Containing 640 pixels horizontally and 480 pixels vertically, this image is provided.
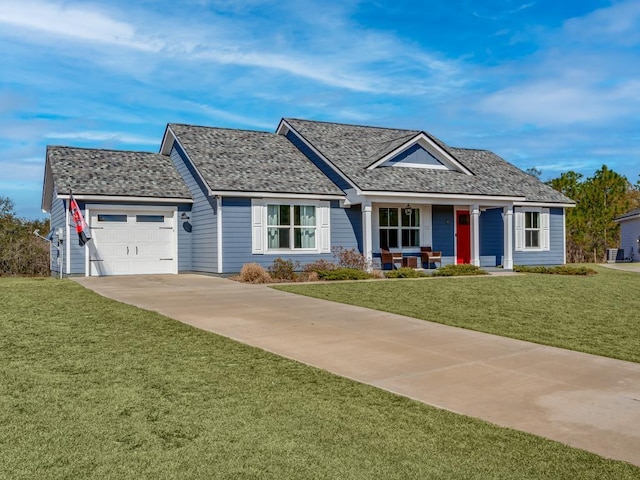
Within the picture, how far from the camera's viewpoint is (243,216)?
19922mm

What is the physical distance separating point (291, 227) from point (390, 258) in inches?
A: 150

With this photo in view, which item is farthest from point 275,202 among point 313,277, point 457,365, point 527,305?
point 457,365

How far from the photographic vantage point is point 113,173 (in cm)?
2162

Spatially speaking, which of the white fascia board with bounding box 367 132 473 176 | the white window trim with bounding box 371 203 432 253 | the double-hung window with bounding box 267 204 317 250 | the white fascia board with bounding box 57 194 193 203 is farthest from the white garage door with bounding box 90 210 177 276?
the white fascia board with bounding box 367 132 473 176

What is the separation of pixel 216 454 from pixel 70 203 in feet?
56.5

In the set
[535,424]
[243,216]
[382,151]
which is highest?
[382,151]

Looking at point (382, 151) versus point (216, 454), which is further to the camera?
point (382, 151)

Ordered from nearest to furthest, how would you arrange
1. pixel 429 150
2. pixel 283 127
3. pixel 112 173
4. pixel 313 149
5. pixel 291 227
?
pixel 291 227
pixel 112 173
pixel 313 149
pixel 429 150
pixel 283 127

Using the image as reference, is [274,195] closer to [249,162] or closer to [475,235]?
[249,162]

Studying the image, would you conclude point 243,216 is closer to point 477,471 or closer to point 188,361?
point 188,361

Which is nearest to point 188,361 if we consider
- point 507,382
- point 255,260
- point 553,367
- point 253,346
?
point 253,346

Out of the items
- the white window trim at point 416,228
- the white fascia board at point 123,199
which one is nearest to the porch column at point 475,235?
the white window trim at point 416,228

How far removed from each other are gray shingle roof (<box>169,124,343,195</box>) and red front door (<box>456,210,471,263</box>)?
19.1ft

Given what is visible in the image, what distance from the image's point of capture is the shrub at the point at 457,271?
20380 mm
